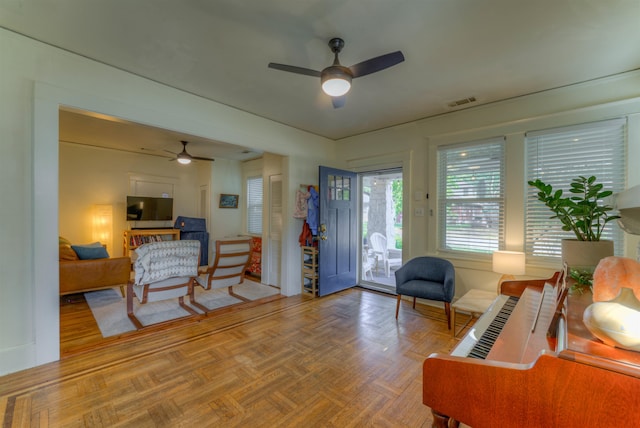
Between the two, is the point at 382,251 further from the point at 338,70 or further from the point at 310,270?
the point at 338,70

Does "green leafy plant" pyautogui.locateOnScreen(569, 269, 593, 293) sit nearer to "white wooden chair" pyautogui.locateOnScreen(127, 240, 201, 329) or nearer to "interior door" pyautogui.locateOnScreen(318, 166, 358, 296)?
"interior door" pyautogui.locateOnScreen(318, 166, 358, 296)

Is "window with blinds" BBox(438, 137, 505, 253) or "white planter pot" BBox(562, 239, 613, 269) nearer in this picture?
"white planter pot" BBox(562, 239, 613, 269)

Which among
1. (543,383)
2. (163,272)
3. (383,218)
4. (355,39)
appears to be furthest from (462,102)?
(163,272)

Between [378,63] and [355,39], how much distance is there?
345mm

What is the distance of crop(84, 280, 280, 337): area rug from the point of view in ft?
10.3

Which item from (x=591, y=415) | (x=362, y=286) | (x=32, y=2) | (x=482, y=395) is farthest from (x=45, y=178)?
(x=362, y=286)

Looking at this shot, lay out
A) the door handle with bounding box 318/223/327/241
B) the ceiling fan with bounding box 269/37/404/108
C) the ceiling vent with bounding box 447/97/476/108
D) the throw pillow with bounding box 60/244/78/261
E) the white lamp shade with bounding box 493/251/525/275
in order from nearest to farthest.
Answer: the ceiling fan with bounding box 269/37/404/108 → the white lamp shade with bounding box 493/251/525/275 → the ceiling vent with bounding box 447/97/476/108 → the throw pillow with bounding box 60/244/78/261 → the door handle with bounding box 318/223/327/241

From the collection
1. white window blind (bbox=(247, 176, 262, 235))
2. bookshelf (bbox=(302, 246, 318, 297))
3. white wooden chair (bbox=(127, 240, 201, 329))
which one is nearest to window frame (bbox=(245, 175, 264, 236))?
white window blind (bbox=(247, 176, 262, 235))

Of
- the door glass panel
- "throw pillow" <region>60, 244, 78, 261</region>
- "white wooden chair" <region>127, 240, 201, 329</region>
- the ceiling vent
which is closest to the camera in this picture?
"white wooden chair" <region>127, 240, 201, 329</region>

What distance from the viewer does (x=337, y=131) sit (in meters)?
4.60

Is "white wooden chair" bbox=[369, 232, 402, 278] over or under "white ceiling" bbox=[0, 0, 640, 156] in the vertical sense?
under

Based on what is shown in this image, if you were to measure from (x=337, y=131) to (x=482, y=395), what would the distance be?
4.25 metres

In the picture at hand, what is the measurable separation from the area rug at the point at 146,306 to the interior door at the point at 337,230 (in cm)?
97

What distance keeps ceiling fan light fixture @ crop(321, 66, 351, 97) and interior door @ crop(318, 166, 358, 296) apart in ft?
6.60
